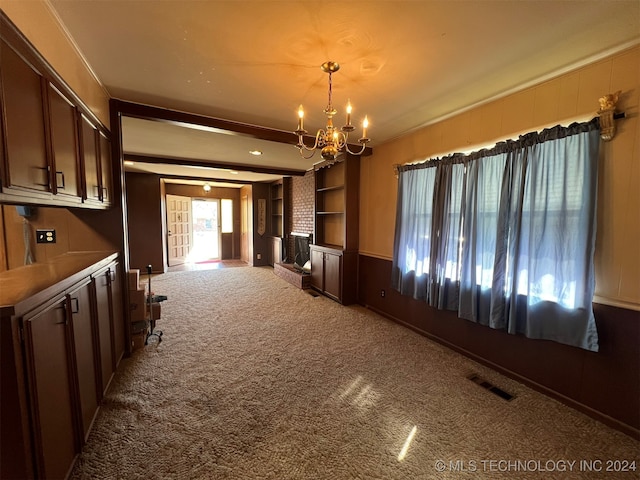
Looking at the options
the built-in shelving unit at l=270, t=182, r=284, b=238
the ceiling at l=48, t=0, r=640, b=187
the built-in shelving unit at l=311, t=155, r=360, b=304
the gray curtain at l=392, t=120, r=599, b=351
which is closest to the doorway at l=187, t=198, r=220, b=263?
the built-in shelving unit at l=270, t=182, r=284, b=238

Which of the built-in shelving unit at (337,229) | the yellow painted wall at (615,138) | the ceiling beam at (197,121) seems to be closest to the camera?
the yellow painted wall at (615,138)

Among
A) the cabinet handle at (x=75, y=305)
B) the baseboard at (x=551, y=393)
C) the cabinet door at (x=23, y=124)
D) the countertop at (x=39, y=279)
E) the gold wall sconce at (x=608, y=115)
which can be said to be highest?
the gold wall sconce at (x=608, y=115)

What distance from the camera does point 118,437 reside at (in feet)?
5.43

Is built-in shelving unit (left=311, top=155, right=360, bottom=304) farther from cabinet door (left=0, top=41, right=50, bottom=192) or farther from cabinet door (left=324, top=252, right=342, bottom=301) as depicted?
cabinet door (left=0, top=41, right=50, bottom=192)

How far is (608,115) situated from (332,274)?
11.6 ft

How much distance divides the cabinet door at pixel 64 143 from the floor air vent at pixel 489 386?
11.0 ft

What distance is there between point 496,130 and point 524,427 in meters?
2.40

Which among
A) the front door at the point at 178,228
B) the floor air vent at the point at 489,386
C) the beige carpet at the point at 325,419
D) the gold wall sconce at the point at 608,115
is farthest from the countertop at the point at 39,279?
the front door at the point at 178,228

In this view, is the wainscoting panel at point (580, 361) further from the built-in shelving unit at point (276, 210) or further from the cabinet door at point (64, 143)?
the built-in shelving unit at point (276, 210)

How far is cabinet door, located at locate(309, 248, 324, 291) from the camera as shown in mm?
4793

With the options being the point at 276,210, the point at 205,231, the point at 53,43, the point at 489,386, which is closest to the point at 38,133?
the point at 53,43

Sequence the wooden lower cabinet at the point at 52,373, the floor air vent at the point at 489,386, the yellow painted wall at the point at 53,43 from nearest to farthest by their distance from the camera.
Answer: the wooden lower cabinet at the point at 52,373
the yellow painted wall at the point at 53,43
the floor air vent at the point at 489,386

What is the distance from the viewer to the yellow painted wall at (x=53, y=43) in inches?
48.9

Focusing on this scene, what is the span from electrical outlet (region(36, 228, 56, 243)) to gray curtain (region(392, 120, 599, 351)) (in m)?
3.70
